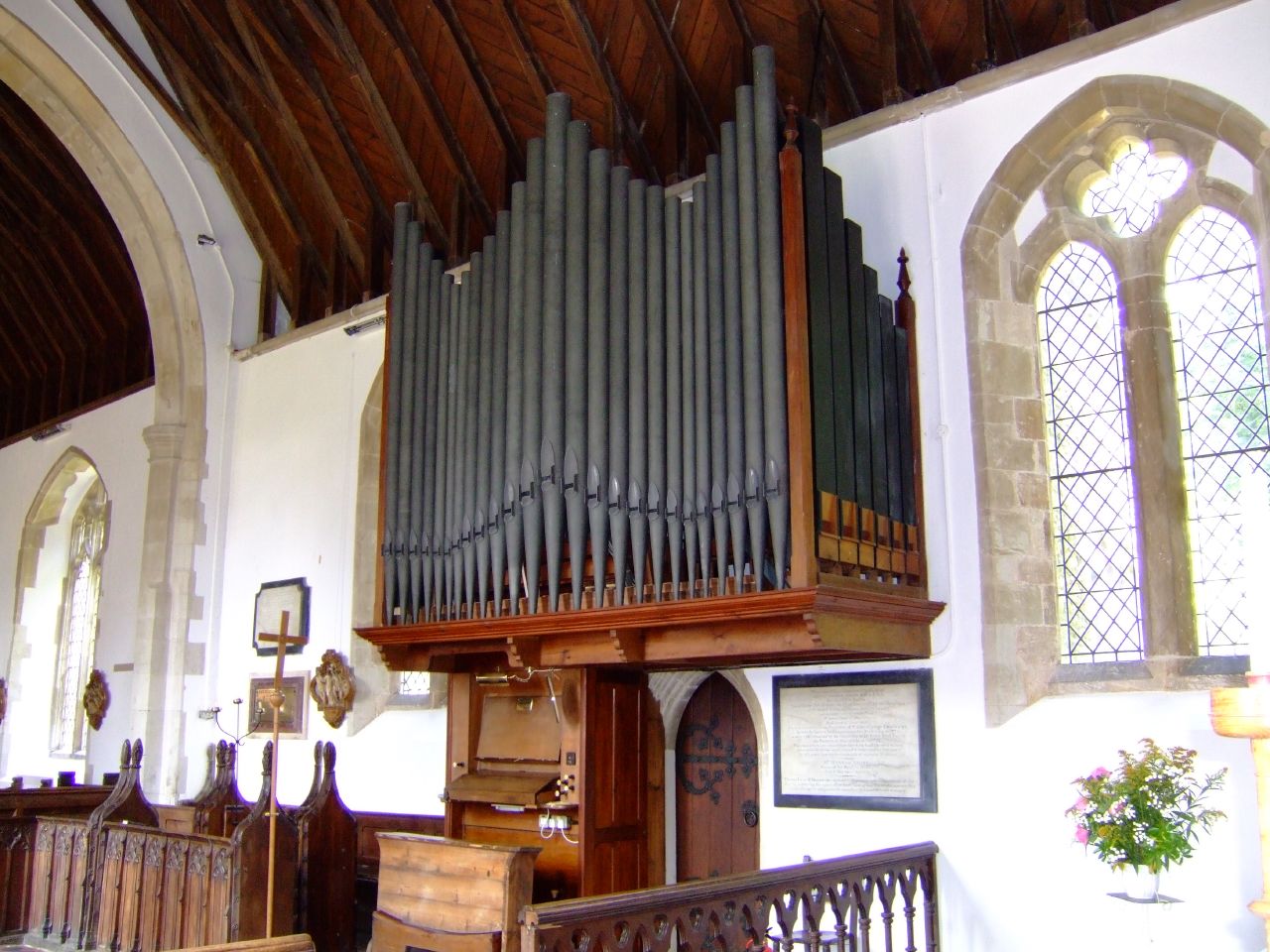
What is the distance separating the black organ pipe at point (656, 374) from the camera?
5.93m

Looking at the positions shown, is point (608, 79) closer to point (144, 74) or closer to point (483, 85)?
point (483, 85)

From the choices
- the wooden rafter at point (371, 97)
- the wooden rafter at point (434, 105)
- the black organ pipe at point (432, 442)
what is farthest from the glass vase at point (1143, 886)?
the wooden rafter at point (371, 97)

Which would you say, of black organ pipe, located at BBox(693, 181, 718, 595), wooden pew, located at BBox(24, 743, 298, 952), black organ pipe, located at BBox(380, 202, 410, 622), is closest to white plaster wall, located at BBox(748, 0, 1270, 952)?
black organ pipe, located at BBox(693, 181, 718, 595)

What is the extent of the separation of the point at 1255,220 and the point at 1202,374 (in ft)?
2.45

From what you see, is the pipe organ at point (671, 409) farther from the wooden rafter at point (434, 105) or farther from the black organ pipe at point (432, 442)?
the wooden rafter at point (434, 105)

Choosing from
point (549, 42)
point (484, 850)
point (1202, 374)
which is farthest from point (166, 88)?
point (1202, 374)

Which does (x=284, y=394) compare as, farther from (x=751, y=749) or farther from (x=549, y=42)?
(x=751, y=749)

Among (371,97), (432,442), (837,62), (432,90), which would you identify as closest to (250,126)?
(371,97)

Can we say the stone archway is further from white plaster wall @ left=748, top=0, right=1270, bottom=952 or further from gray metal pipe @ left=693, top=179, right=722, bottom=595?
gray metal pipe @ left=693, top=179, right=722, bottom=595

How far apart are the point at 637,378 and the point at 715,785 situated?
260 cm

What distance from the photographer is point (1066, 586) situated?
6.32 metres

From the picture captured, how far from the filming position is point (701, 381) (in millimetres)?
5984

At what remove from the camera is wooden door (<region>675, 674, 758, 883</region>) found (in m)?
7.21

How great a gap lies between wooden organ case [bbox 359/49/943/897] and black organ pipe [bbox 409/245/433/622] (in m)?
0.02
